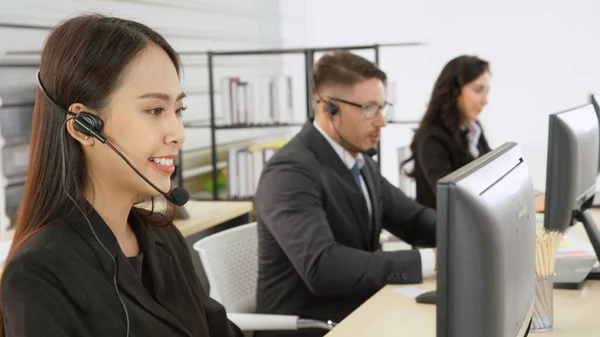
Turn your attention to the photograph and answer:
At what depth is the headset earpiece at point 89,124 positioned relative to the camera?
1426 mm

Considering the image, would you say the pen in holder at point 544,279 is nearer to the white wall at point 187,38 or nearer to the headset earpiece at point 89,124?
the headset earpiece at point 89,124

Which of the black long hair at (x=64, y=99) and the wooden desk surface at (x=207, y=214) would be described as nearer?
the black long hair at (x=64, y=99)

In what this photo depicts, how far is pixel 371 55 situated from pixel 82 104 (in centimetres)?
425

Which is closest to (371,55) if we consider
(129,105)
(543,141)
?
(543,141)

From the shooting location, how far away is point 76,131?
1.44m

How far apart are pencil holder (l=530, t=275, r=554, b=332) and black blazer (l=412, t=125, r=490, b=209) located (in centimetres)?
187

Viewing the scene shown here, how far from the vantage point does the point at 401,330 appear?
6.19 feet

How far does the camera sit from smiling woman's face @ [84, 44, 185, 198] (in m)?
1.46

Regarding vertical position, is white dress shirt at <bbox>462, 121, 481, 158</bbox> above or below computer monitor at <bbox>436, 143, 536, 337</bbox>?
below

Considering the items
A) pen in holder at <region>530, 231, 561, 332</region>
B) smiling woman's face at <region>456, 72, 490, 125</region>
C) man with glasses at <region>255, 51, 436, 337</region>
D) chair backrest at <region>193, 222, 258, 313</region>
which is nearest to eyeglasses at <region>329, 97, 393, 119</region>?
man with glasses at <region>255, 51, 436, 337</region>

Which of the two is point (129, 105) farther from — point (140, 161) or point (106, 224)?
point (106, 224)

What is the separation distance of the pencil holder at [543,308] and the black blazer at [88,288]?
758mm

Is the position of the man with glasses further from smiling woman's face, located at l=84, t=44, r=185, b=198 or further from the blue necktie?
smiling woman's face, located at l=84, t=44, r=185, b=198

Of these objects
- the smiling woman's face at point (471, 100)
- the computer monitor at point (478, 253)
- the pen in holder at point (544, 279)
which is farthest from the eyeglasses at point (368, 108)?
the computer monitor at point (478, 253)
